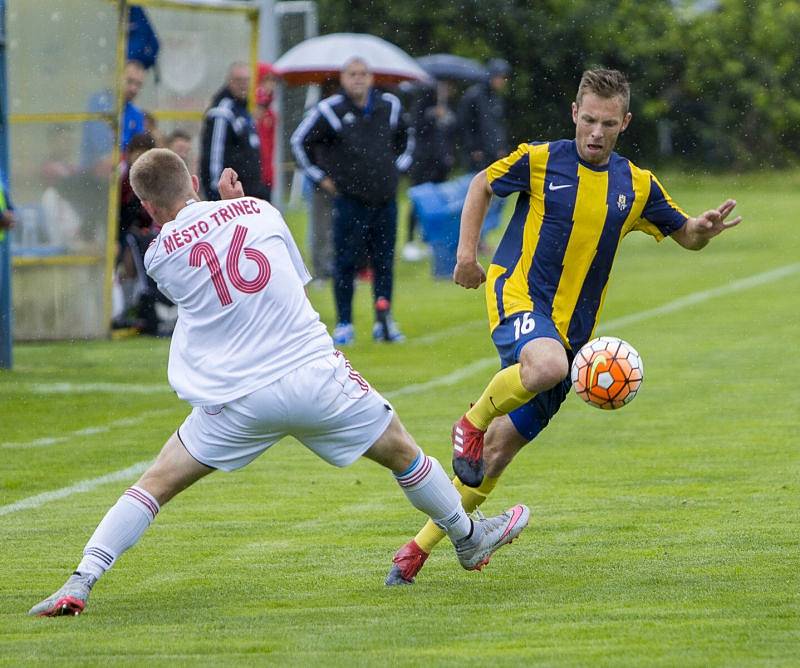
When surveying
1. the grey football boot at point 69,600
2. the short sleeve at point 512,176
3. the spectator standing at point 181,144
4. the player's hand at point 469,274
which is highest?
the short sleeve at point 512,176

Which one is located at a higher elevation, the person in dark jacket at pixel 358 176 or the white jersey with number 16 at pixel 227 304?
the white jersey with number 16 at pixel 227 304

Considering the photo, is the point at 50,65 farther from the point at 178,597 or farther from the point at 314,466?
the point at 178,597

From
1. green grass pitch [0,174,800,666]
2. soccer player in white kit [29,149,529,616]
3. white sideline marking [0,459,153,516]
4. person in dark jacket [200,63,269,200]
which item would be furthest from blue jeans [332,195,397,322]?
soccer player in white kit [29,149,529,616]

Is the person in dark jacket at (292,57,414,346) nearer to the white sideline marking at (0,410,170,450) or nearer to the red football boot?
the white sideline marking at (0,410,170,450)

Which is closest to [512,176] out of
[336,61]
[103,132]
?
[103,132]

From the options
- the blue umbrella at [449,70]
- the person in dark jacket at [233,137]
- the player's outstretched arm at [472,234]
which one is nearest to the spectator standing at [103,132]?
the person in dark jacket at [233,137]

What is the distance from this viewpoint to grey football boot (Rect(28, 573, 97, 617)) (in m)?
5.41

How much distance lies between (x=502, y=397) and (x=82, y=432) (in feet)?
15.1

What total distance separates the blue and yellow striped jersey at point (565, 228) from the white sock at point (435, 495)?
80 centimetres

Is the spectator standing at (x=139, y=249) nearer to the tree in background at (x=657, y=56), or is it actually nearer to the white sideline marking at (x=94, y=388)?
the white sideline marking at (x=94, y=388)

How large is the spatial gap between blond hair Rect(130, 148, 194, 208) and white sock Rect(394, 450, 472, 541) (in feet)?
4.04

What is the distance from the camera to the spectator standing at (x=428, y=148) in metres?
22.3

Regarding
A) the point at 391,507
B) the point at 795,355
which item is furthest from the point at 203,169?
the point at 391,507

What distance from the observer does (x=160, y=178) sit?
547 centimetres
